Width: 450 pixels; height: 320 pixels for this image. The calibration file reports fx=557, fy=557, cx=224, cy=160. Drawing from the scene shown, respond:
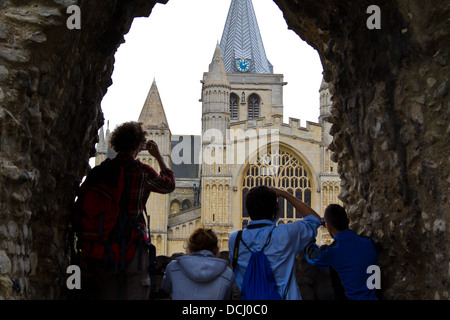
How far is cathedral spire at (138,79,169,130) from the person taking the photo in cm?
3053

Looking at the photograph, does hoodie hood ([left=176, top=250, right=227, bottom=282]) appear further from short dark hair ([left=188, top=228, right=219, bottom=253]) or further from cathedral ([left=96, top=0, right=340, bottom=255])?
cathedral ([left=96, top=0, right=340, bottom=255])

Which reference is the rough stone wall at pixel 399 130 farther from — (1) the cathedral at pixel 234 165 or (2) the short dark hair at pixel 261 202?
(1) the cathedral at pixel 234 165

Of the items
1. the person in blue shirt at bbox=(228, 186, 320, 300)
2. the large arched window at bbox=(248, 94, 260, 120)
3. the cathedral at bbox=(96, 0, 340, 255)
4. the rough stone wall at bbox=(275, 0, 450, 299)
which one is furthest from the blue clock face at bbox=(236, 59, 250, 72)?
the person in blue shirt at bbox=(228, 186, 320, 300)

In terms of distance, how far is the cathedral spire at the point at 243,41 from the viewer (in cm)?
4847

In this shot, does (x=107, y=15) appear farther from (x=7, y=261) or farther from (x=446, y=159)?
(x=446, y=159)

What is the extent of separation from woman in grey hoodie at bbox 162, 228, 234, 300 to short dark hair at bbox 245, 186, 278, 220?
0.36 metres

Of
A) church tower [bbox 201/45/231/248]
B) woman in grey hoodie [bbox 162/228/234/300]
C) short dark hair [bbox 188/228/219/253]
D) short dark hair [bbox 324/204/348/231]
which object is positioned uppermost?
church tower [bbox 201/45/231/248]

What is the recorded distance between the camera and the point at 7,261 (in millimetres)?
3475

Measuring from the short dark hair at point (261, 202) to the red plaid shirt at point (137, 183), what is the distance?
82 centimetres

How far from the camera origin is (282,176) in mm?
30078

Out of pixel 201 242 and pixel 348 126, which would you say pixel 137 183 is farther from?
pixel 348 126

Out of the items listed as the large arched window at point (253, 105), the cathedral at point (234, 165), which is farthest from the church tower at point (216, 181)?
the large arched window at point (253, 105)
